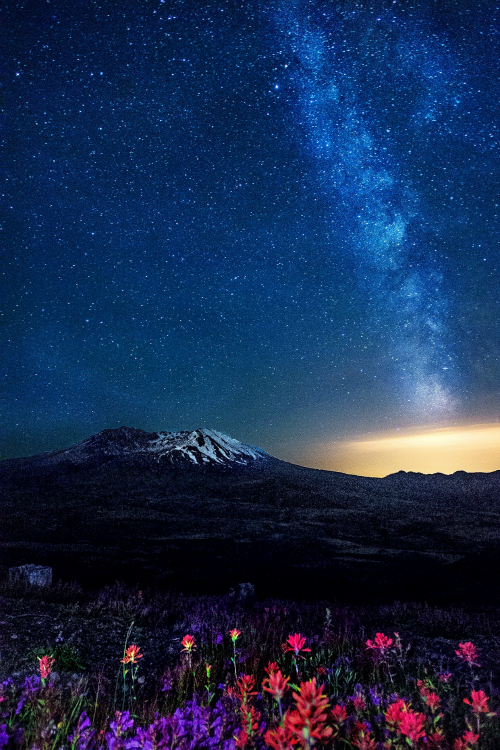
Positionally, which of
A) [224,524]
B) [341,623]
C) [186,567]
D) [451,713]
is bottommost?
[224,524]

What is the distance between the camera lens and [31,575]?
9.98 m

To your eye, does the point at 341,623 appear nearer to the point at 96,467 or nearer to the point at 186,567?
the point at 186,567

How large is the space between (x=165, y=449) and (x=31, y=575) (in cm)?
10391

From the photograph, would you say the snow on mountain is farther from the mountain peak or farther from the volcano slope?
the volcano slope

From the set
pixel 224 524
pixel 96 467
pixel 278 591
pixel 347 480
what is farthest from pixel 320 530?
pixel 96 467

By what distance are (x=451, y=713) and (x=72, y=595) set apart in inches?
334

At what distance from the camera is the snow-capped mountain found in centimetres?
10293

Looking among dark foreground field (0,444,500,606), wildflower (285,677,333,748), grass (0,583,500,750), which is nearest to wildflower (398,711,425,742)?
grass (0,583,500,750)

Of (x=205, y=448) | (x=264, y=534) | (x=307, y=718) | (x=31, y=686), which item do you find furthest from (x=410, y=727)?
(x=205, y=448)

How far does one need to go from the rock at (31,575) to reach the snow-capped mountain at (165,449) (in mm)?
89343

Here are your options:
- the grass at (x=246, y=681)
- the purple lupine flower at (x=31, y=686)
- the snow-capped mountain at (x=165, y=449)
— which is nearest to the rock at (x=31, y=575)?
the grass at (x=246, y=681)

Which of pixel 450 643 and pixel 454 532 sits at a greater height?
pixel 450 643

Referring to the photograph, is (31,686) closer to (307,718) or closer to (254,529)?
(307,718)

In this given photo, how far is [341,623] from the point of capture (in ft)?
23.1
